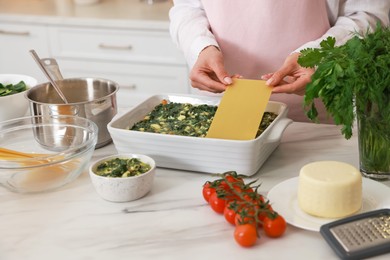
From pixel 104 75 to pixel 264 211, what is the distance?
6.95ft

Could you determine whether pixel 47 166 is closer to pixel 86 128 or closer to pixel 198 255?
pixel 86 128

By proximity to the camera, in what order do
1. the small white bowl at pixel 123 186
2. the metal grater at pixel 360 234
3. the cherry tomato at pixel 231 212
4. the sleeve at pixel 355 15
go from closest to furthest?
the metal grater at pixel 360 234 → the cherry tomato at pixel 231 212 → the small white bowl at pixel 123 186 → the sleeve at pixel 355 15

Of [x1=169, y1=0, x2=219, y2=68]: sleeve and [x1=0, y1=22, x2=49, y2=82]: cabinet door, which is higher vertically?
[x1=169, y1=0, x2=219, y2=68]: sleeve

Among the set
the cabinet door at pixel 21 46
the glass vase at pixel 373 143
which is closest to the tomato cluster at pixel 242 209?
the glass vase at pixel 373 143

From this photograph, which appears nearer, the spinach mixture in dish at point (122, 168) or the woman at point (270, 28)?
the spinach mixture in dish at point (122, 168)

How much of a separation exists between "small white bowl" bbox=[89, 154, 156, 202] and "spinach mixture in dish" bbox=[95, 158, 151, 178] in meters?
0.02

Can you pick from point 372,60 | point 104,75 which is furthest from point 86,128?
point 104,75

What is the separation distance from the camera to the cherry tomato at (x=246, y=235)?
115 cm

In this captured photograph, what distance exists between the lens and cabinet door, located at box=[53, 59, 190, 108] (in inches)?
121

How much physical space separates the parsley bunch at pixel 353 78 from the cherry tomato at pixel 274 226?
0.23 metres

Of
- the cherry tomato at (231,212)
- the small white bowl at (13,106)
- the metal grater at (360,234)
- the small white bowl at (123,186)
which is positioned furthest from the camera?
the small white bowl at (13,106)

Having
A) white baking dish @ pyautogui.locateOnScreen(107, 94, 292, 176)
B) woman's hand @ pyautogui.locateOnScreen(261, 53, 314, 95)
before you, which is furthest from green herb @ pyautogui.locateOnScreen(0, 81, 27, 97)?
woman's hand @ pyautogui.locateOnScreen(261, 53, 314, 95)

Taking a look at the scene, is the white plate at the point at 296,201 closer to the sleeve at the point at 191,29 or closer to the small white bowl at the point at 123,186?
the small white bowl at the point at 123,186

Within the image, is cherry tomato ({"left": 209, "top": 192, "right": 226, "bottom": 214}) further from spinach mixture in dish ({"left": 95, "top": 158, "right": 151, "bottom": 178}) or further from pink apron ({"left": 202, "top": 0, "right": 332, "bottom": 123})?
pink apron ({"left": 202, "top": 0, "right": 332, "bottom": 123})
